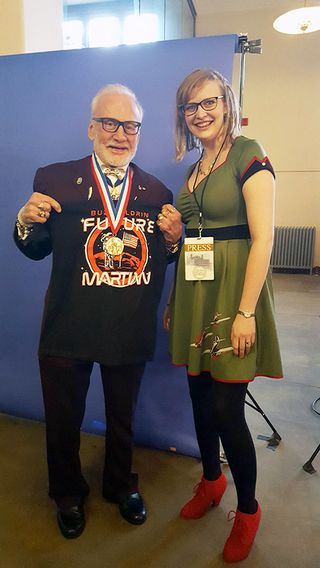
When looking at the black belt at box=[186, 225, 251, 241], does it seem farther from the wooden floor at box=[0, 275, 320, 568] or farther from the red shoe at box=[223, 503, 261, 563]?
the wooden floor at box=[0, 275, 320, 568]

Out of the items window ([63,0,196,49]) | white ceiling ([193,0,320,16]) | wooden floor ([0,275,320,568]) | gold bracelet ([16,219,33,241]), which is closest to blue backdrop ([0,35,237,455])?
wooden floor ([0,275,320,568])

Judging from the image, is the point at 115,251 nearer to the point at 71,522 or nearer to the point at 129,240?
the point at 129,240

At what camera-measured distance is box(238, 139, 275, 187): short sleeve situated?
3.70 feet

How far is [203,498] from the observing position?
1.51m

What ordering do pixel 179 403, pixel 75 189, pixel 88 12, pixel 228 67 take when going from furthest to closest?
pixel 88 12
pixel 179 403
pixel 228 67
pixel 75 189

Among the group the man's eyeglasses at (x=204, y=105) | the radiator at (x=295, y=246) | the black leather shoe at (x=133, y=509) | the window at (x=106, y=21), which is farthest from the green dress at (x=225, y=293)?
the radiator at (x=295, y=246)

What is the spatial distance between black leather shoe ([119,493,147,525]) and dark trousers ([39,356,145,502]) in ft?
0.20

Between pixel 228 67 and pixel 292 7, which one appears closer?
pixel 228 67

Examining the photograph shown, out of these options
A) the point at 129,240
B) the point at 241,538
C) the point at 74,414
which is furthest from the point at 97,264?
the point at 241,538

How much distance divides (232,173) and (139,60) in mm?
720

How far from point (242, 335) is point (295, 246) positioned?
556cm

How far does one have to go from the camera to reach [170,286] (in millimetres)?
1723

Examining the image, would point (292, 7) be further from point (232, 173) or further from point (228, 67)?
point (232, 173)

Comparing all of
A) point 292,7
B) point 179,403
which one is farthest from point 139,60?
point 292,7
